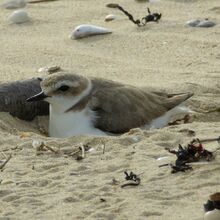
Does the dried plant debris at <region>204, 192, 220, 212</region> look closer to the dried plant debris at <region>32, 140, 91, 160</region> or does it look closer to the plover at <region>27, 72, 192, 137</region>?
the dried plant debris at <region>32, 140, 91, 160</region>

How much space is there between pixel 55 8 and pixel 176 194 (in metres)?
5.25

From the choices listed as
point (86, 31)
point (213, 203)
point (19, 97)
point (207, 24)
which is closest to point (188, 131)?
point (213, 203)

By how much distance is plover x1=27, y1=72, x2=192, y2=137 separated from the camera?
6453 millimetres

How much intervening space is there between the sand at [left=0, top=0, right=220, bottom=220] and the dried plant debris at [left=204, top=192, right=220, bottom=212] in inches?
3.0

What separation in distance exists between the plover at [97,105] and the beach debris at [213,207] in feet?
7.88

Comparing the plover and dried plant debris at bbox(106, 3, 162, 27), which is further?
dried plant debris at bbox(106, 3, 162, 27)

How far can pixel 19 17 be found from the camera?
891 cm

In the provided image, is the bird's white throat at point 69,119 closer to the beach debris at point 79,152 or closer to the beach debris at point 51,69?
the beach debris at point 51,69

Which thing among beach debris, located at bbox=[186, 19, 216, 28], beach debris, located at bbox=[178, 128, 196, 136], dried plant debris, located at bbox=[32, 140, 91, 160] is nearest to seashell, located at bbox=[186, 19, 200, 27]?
beach debris, located at bbox=[186, 19, 216, 28]

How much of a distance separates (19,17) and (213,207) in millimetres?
5256

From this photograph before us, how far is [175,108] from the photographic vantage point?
6.67 m

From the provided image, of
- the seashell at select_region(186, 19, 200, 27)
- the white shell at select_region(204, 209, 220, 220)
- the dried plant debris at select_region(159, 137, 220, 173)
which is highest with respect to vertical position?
the white shell at select_region(204, 209, 220, 220)

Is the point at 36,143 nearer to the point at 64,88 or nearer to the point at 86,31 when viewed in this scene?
the point at 64,88

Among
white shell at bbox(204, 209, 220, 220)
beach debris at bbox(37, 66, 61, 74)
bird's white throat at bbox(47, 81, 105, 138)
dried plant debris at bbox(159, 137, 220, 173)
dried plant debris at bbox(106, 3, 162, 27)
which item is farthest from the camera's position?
dried plant debris at bbox(106, 3, 162, 27)
